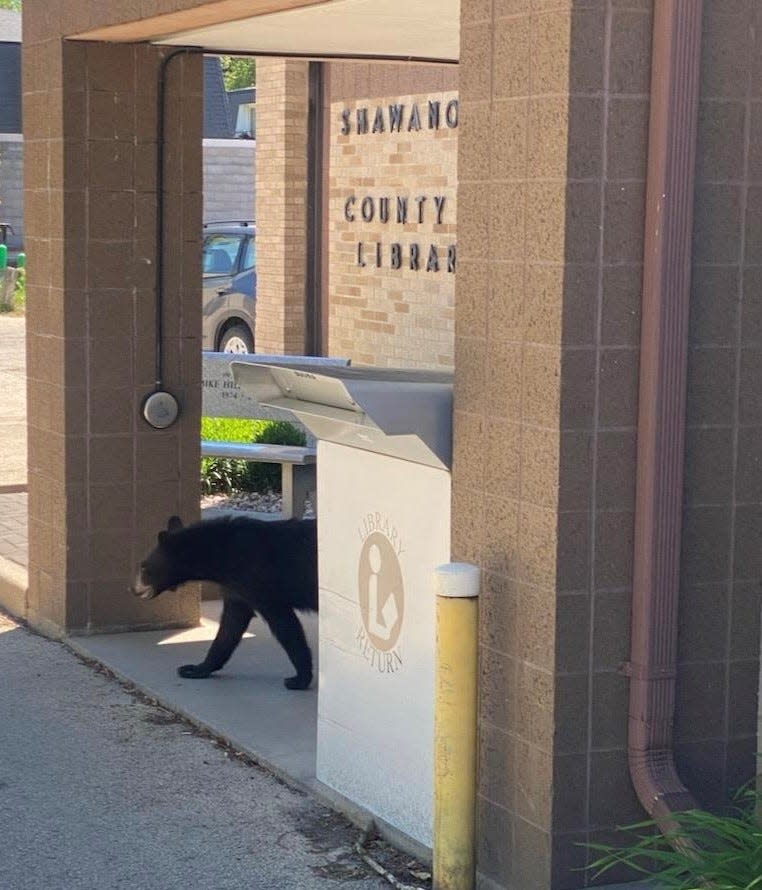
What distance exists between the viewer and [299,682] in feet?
23.2

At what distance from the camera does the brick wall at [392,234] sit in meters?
12.6

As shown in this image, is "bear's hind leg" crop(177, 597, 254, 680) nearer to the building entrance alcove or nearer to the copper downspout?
the building entrance alcove

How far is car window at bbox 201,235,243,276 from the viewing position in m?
19.5

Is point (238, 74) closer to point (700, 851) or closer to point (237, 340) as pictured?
point (237, 340)

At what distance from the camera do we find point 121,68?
7.59 metres

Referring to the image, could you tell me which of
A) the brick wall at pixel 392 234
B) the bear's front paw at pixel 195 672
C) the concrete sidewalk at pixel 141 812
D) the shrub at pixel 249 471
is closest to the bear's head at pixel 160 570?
the bear's front paw at pixel 195 672

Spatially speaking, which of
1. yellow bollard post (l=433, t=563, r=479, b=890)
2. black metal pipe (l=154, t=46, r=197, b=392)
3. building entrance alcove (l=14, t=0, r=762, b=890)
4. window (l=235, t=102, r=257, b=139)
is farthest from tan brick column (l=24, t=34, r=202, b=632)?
window (l=235, t=102, r=257, b=139)

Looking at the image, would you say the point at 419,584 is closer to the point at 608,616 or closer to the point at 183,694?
the point at 608,616

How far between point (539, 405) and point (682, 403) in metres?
0.37

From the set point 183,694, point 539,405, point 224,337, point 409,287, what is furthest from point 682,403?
point 224,337

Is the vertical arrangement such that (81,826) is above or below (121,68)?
below

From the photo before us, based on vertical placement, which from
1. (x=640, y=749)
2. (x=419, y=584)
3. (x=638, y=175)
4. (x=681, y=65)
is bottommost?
(x=640, y=749)

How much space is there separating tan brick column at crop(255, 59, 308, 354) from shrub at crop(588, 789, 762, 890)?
36.4 ft

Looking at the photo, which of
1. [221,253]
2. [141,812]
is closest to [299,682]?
[141,812]
